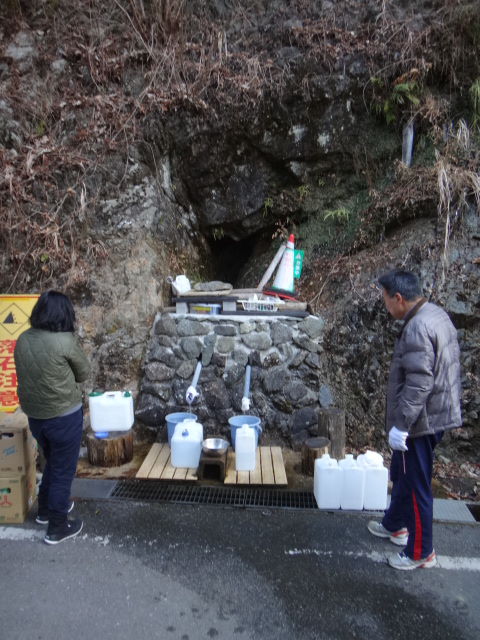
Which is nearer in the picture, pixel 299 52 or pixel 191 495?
pixel 191 495

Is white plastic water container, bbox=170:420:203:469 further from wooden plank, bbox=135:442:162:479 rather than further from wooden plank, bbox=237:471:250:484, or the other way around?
wooden plank, bbox=237:471:250:484

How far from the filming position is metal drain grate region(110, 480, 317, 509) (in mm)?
4039

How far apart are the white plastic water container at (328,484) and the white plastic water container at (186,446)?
130cm

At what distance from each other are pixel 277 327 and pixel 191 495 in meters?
2.40

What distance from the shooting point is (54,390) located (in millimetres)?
3281

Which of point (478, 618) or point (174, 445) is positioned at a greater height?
point (174, 445)

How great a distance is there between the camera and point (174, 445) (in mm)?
4492

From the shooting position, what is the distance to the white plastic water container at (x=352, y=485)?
3.82 m

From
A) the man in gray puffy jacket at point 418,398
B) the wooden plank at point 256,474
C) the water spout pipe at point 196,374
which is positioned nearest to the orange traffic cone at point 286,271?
the water spout pipe at point 196,374

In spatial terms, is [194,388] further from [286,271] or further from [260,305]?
[286,271]

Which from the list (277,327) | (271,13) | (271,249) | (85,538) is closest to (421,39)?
A: (271,13)

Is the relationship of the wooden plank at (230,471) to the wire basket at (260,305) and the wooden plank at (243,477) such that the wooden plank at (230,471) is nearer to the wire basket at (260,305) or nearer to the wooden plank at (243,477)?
the wooden plank at (243,477)

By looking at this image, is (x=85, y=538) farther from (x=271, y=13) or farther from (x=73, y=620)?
(x=271, y=13)

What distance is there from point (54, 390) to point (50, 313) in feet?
1.96
